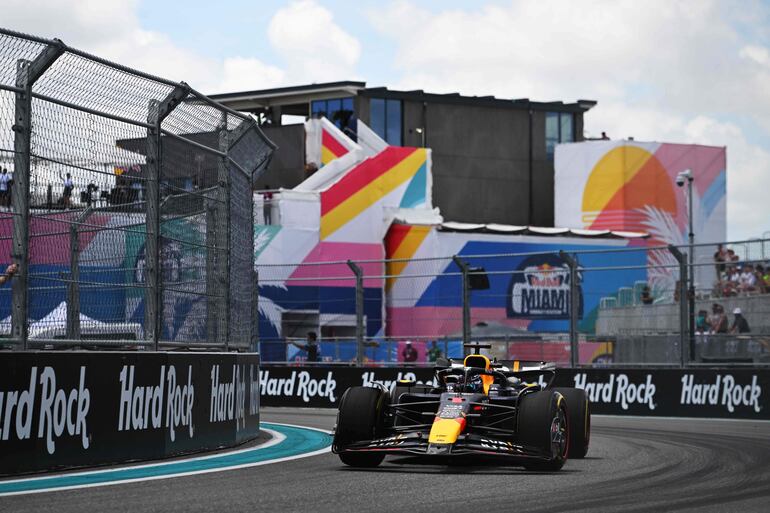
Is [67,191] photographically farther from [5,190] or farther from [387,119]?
[387,119]

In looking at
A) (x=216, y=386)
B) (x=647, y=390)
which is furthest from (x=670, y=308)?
(x=216, y=386)

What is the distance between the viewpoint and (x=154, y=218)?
1201 cm

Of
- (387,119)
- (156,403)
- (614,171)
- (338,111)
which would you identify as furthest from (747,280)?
(614,171)

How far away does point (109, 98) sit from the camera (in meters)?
11.3

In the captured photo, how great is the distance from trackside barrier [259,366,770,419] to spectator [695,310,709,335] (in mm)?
736

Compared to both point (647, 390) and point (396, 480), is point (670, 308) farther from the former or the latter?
point (396, 480)

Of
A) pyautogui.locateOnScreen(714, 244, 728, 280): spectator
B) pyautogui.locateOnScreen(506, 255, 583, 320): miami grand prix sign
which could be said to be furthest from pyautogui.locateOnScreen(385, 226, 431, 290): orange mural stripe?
pyautogui.locateOnScreen(714, 244, 728, 280): spectator

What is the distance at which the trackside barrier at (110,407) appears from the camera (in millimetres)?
10023

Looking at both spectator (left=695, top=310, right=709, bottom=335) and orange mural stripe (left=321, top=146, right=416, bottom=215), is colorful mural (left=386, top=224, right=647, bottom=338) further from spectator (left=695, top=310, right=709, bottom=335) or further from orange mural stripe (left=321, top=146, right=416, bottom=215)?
orange mural stripe (left=321, top=146, right=416, bottom=215)

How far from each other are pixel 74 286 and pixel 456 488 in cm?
351

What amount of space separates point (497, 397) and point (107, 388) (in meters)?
3.28

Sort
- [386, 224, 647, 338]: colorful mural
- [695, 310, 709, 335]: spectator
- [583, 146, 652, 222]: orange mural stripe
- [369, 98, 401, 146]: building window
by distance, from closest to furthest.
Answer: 1. [695, 310, 709, 335]: spectator
2. [386, 224, 647, 338]: colorful mural
3. [369, 98, 401, 146]: building window
4. [583, 146, 652, 222]: orange mural stripe

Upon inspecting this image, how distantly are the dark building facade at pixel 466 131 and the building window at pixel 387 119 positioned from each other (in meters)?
0.04

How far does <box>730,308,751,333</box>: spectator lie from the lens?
21.3 meters
